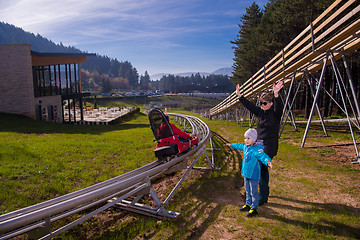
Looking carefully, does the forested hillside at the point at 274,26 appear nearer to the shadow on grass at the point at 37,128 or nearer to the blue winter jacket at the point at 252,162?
the blue winter jacket at the point at 252,162

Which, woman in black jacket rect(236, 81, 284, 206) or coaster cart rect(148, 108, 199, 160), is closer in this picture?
woman in black jacket rect(236, 81, 284, 206)

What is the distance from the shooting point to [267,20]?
36031 millimetres

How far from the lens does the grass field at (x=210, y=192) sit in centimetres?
457

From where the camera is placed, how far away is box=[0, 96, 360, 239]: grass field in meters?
4.57

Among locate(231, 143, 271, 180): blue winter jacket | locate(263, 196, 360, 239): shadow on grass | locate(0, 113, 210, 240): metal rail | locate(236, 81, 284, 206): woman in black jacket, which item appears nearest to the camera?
Answer: locate(0, 113, 210, 240): metal rail

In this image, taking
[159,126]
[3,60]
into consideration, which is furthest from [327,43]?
[3,60]

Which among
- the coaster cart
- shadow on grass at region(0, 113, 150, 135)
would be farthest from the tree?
the coaster cart

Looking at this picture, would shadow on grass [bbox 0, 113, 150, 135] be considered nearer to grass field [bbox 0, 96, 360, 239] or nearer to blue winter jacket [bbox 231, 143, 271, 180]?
grass field [bbox 0, 96, 360, 239]

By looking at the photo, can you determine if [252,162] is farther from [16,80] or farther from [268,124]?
[16,80]

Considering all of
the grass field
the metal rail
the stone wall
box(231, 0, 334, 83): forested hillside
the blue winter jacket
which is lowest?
the grass field

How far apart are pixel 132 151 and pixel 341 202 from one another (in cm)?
843

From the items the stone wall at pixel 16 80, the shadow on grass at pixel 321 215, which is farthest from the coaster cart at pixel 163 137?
the stone wall at pixel 16 80

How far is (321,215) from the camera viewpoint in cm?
503

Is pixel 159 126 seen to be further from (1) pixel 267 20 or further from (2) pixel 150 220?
(1) pixel 267 20
